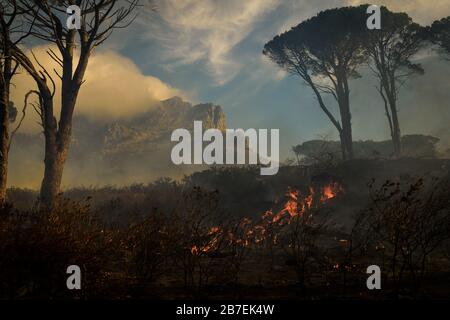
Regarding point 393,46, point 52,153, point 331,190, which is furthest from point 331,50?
point 52,153

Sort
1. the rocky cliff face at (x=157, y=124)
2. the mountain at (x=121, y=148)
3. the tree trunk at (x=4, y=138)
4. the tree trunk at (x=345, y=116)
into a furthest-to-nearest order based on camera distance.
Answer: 1. the rocky cliff face at (x=157, y=124)
2. the mountain at (x=121, y=148)
3. the tree trunk at (x=345, y=116)
4. the tree trunk at (x=4, y=138)

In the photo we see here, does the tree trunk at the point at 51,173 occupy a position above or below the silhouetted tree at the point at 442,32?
below

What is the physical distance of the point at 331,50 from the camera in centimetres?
2459

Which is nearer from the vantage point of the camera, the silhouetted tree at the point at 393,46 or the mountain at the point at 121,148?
the silhouetted tree at the point at 393,46

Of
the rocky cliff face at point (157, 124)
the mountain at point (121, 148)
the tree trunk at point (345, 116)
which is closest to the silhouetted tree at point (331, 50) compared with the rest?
the tree trunk at point (345, 116)

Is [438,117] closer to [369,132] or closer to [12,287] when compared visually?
[369,132]

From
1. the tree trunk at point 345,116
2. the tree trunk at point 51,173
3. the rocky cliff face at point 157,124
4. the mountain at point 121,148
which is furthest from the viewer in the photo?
the rocky cliff face at point 157,124

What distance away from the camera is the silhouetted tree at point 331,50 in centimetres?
2409

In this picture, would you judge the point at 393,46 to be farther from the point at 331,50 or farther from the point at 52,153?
the point at 52,153

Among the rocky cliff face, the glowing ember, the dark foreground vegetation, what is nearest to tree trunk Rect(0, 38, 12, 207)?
the dark foreground vegetation

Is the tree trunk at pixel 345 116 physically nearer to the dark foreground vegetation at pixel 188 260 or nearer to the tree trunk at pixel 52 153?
the dark foreground vegetation at pixel 188 260

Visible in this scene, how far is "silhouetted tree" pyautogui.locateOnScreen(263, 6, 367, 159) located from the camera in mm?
24094

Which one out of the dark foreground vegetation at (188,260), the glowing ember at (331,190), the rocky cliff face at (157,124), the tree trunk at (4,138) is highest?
the rocky cliff face at (157,124)
